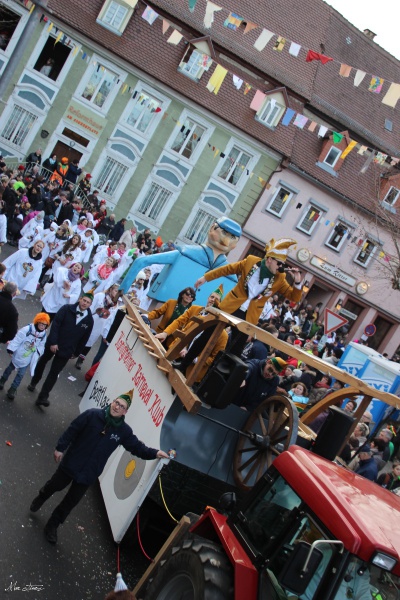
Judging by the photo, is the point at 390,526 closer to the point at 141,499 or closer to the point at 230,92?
the point at 141,499

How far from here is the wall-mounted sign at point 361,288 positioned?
31.8 m

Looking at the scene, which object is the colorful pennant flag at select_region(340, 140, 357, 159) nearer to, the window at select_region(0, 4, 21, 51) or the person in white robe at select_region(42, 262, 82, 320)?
the person in white robe at select_region(42, 262, 82, 320)

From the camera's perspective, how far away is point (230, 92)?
93.2 feet

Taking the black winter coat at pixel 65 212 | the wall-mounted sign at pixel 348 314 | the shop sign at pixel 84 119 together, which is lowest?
the black winter coat at pixel 65 212

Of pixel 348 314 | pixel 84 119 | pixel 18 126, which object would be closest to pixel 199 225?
pixel 84 119

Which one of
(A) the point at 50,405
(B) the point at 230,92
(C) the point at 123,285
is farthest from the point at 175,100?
(A) the point at 50,405

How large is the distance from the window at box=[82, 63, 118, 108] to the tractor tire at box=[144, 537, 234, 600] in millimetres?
25348

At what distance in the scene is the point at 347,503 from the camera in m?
4.00

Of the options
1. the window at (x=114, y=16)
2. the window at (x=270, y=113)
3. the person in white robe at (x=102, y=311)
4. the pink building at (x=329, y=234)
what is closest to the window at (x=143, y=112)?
the window at (x=114, y=16)

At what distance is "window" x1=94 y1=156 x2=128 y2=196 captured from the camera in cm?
2853

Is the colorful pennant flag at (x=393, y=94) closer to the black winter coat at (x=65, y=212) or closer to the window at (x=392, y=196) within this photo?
the black winter coat at (x=65, y=212)

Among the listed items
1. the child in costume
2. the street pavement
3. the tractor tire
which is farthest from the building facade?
the tractor tire

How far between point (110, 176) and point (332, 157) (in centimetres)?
1046

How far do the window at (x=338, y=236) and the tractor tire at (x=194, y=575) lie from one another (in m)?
27.2
